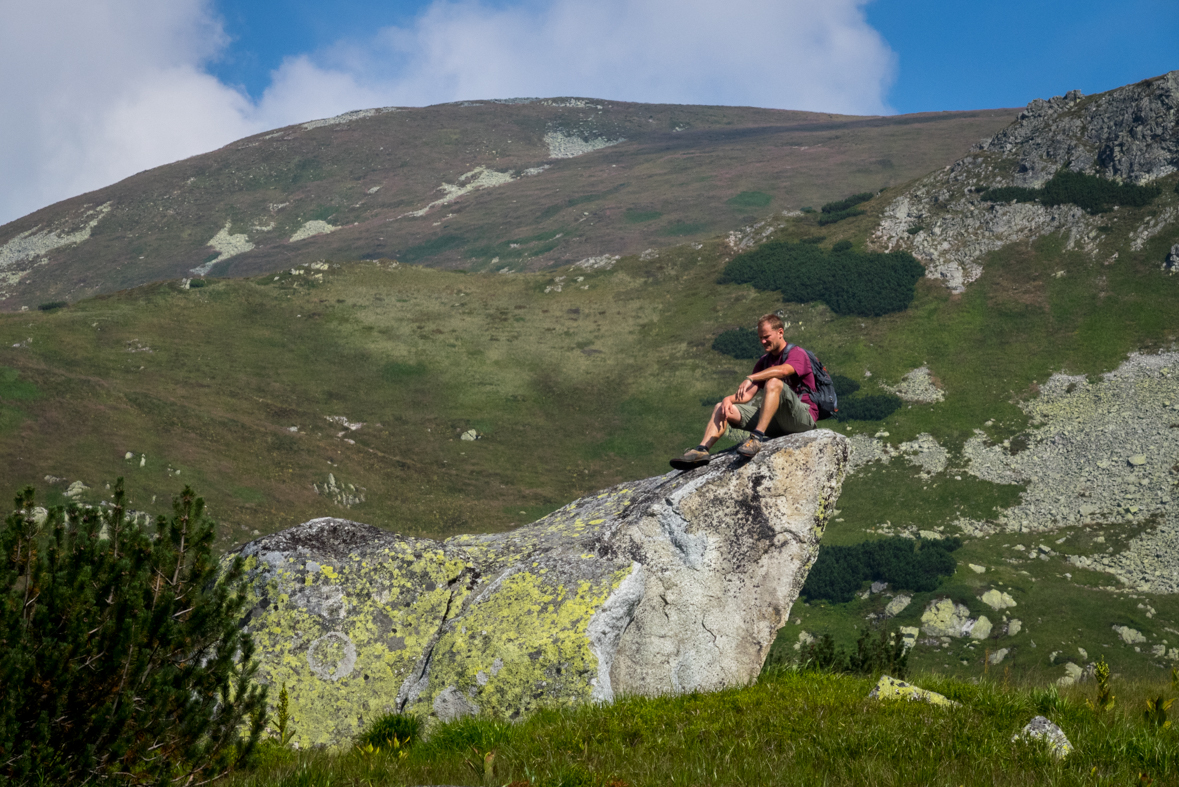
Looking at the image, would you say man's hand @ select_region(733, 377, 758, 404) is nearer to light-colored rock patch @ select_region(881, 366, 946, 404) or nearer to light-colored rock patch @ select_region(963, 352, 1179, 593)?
light-colored rock patch @ select_region(963, 352, 1179, 593)

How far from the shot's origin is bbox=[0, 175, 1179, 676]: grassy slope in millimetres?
33625

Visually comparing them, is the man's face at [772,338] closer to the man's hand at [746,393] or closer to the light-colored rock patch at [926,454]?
the man's hand at [746,393]

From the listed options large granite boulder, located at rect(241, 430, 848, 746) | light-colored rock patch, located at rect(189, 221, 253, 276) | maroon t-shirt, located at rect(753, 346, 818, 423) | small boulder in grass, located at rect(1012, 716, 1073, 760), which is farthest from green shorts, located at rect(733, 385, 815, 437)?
light-colored rock patch, located at rect(189, 221, 253, 276)

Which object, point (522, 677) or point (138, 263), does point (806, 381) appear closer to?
point (522, 677)

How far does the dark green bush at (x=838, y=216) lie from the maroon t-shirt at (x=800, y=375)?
62.5 meters

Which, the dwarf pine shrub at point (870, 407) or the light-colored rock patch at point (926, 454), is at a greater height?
the dwarf pine shrub at point (870, 407)

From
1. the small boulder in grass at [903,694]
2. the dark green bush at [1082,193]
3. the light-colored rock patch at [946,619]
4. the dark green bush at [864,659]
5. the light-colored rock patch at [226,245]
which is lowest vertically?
the light-colored rock patch at [946,619]

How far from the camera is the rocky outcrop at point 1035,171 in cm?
5541

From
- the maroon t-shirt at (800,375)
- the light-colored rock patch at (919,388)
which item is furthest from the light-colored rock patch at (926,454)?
the maroon t-shirt at (800,375)

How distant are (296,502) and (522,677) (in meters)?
31.1

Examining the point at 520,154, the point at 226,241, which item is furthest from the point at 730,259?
the point at 520,154

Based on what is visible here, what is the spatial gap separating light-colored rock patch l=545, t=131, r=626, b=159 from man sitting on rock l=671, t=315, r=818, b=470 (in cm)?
17169

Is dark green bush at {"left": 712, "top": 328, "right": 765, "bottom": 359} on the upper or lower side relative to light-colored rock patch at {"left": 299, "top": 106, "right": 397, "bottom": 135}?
lower

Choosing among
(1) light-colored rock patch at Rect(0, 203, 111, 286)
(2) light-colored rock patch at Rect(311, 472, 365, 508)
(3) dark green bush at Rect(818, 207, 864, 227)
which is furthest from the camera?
(1) light-colored rock patch at Rect(0, 203, 111, 286)
